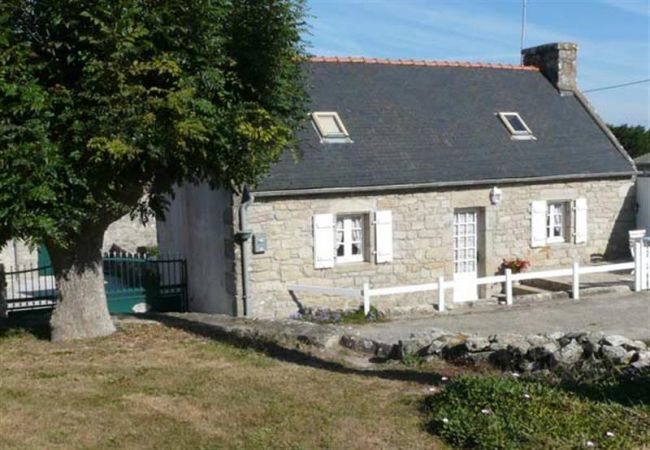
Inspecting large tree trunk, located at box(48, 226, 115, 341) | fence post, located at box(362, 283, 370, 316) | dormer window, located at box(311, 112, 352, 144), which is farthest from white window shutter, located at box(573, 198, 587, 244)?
large tree trunk, located at box(48, 226, 115, 341)

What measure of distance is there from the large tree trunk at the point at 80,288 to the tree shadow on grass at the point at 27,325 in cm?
53

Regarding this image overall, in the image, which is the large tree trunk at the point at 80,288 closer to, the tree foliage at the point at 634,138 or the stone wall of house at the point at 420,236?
the stone wall of house at the point at 420,236

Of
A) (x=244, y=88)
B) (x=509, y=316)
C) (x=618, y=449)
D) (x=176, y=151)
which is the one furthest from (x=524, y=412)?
(x=509, y=316)

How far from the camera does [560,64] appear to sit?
19.3 meters

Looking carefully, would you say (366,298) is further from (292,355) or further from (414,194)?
(292,355)

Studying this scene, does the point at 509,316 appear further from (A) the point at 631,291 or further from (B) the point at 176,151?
(B) the point at 176,151

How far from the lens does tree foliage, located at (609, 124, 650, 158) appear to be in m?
29.0

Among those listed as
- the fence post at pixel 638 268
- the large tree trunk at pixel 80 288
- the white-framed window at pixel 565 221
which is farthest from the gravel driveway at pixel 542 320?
the large tree trunk at pixel 80 288

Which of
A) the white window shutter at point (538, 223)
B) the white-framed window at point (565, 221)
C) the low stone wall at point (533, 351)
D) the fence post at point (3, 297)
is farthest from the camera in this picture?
the white-framed window at point (565, 221)

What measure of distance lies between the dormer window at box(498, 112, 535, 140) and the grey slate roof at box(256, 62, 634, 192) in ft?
0.54

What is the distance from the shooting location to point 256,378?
7980 millimetres

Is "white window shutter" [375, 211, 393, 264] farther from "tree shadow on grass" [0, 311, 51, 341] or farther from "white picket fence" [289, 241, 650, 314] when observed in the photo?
"tree shadow on grass" [0, 311, 51, 341]

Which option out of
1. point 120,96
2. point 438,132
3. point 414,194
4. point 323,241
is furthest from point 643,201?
point 120,96

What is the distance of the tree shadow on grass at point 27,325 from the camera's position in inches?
432
